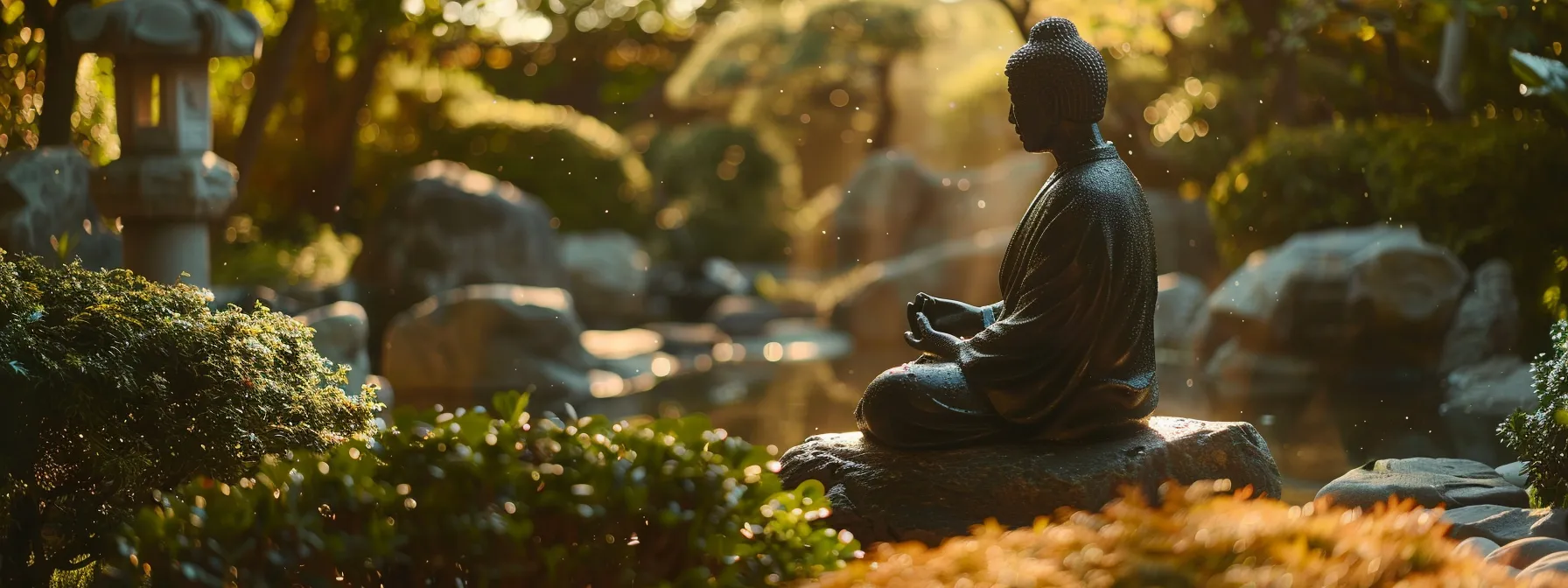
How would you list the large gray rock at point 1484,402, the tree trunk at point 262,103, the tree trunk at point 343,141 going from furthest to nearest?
the tree trunk at point 343,141 → the tree trunk at point 262,103 → the large gray rock at point 1484,402

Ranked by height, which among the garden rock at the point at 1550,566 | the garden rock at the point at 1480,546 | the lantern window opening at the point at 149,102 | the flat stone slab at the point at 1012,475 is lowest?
the garden rock at the point at 1480,546

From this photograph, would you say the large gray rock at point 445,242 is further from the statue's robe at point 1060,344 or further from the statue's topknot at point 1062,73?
the statue's topknot at point 1062,73

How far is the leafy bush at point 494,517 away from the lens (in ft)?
10.2

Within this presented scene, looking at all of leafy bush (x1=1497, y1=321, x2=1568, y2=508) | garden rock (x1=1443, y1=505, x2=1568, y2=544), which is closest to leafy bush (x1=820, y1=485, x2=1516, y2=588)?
garden rock (x1=1443, y1=505, x2=1568, y2=544)

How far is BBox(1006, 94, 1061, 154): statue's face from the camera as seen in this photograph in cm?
461

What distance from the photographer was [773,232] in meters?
24.2

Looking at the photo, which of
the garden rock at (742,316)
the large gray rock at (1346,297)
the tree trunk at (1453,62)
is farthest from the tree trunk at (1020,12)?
the garden rock at (742,316)

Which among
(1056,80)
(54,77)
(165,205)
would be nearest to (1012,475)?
(1056,80)

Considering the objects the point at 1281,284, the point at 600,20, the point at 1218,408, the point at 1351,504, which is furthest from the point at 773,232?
the point at 1351,504

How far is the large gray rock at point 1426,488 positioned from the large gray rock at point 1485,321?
567 cm

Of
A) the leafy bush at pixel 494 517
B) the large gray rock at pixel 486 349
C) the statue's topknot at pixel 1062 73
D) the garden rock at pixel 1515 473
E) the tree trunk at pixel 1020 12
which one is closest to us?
the leafy bush at pixel 494 517

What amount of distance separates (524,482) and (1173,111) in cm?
1641

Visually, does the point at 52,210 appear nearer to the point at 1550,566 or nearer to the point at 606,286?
the point at 1550,566

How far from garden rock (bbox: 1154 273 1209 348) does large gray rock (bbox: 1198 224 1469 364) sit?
4.56ft
